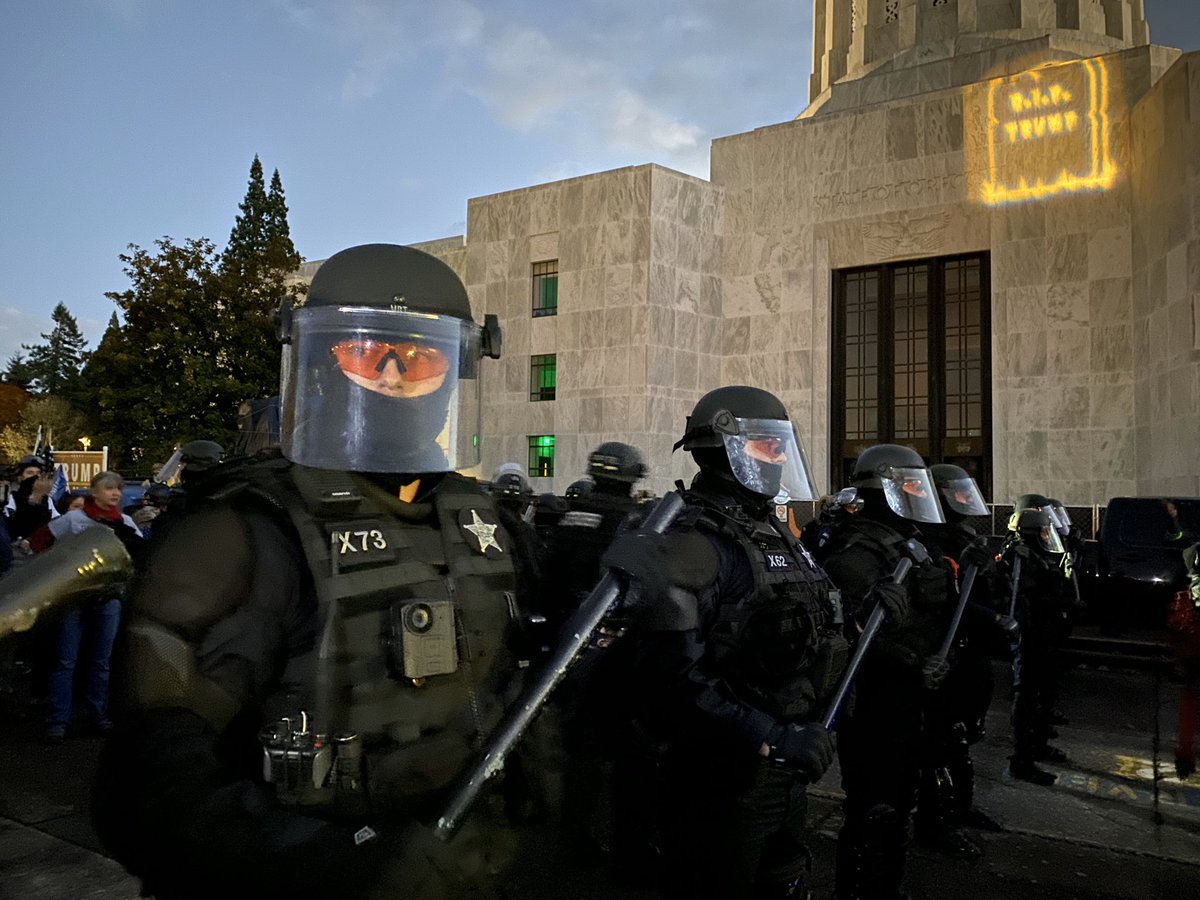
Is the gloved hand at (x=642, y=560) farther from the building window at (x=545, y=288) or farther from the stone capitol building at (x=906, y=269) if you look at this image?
the building window at (x=545, y=288)

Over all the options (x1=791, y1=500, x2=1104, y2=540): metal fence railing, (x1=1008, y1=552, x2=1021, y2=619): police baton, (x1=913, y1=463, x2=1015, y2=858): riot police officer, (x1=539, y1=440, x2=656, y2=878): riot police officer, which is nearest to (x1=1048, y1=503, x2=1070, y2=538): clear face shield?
(x1=1008, y1=552, x2=1021, y2=619): police baton

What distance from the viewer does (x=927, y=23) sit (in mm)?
22719

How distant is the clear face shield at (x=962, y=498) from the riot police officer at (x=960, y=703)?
0.03m

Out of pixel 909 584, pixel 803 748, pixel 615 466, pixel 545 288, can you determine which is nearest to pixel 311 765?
pixel 803 748

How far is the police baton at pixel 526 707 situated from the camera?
5.73 ft

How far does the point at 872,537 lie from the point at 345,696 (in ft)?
10.8

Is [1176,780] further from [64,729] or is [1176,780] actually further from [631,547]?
[64,729]

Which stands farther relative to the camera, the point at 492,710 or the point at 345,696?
the point at 492,710

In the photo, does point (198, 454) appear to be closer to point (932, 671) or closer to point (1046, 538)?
point (932, 671)

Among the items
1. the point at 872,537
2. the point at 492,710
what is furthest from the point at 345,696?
the point at 872,537

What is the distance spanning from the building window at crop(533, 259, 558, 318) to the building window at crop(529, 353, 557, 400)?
45.9 inches

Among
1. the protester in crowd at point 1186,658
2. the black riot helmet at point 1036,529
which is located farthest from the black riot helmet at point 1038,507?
the protester in crowd at point 1186,658

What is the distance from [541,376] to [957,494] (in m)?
18.1

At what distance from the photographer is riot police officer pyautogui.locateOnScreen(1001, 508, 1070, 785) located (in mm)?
6047
